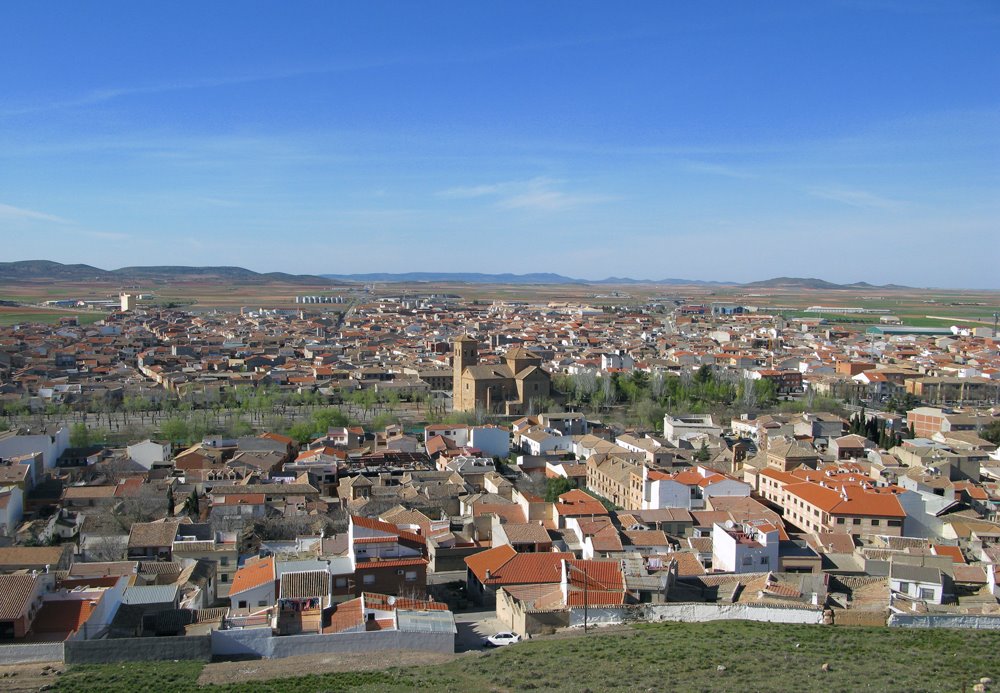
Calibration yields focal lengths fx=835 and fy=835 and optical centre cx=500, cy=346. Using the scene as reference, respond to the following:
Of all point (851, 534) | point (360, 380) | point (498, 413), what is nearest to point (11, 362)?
point (360, 380)

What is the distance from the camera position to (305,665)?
342 inches

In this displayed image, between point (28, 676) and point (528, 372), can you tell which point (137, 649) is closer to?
point (28, 676)

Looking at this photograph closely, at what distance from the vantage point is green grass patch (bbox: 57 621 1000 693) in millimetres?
7758

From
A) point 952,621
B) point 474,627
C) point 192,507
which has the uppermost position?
point 952,621

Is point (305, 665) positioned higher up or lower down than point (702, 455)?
higher up

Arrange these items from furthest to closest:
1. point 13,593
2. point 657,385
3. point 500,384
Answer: point 657,385 < point 500,384 < point 13,593

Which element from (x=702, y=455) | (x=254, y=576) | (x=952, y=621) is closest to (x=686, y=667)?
(x=952, y=621)

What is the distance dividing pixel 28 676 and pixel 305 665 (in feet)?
8.67

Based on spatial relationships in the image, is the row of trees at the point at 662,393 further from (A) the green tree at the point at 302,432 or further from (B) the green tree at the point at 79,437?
(B) the green tree at the point at 79,437

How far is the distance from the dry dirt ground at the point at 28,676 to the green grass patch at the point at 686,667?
20 cm

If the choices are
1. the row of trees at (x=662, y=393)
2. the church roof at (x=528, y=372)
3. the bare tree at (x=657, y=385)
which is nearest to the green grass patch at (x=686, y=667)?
the row of trees at (x=662, y=393)

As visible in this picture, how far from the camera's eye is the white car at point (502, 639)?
32.0 ft

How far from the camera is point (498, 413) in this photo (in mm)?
28594

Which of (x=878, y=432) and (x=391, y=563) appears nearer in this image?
(x=391, y=563)
